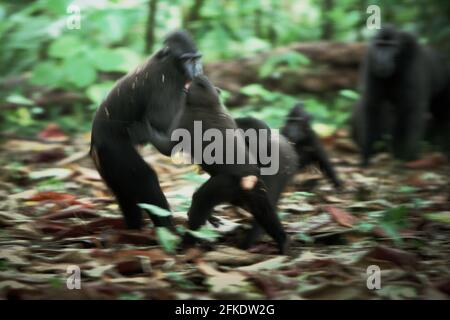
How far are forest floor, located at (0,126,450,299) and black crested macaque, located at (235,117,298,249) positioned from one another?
0.40ft

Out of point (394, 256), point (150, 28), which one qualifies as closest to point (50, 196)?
point (394, 256)

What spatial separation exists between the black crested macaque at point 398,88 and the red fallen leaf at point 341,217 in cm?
263

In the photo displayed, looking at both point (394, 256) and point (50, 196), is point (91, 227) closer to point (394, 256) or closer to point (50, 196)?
point (50, 196)

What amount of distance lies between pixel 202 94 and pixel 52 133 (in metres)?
4.18

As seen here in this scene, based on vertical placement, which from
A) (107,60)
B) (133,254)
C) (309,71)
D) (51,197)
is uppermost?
(309,71)

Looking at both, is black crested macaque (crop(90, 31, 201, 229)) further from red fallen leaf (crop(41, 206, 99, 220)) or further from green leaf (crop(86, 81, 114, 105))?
green leaf (crop(86, 81, 114, 105))

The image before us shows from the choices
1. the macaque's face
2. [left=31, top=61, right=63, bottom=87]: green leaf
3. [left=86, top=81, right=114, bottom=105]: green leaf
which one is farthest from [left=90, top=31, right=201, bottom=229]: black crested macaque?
the macaque's face

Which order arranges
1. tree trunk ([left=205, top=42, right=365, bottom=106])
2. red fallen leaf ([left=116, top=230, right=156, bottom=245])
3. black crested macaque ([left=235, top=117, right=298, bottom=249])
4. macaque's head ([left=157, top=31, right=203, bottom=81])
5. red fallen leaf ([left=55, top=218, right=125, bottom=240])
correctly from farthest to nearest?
tree trunk ([left=205, top=42, right=365, bottom=106])
macaque's head ([left=157, top=31, right=203, bottom=81])
red fallen leaf ([left=55, top=218, right=125, bottom=240])
red fallen leaf ([left=116, top=230, right=156, bottom=245])
black crested macaque ([left=235, top=117, right=298, bottom=249])

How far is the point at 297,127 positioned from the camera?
6.68 meters

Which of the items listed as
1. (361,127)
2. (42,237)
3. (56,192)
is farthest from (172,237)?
(361,127)

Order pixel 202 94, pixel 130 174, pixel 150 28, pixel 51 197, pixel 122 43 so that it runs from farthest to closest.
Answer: pixel 122 43 → pixel 150 28 → pixel 51 197 → pixel 130 174 → pixel 202 94

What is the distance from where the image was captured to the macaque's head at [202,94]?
5.07 meters

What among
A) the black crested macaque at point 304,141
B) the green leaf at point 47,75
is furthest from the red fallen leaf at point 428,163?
the green leaf at point 47,75

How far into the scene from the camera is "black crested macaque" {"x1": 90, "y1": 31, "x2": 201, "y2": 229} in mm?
5215
